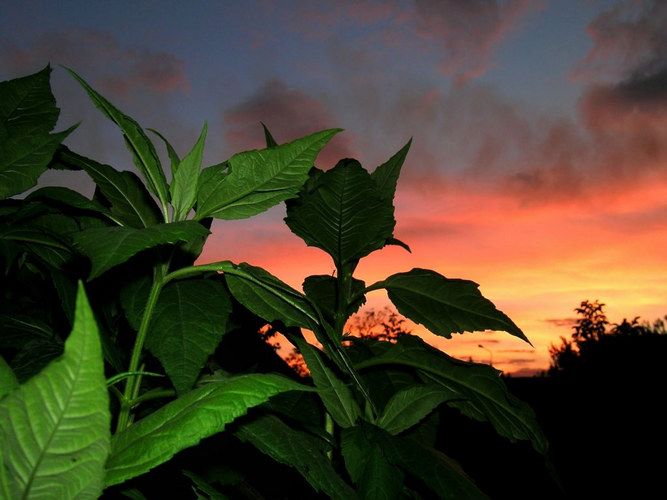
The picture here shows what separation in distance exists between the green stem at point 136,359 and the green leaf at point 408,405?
1.65 feet

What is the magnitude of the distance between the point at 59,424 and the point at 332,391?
788 mm

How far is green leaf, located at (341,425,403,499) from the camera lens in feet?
3.16

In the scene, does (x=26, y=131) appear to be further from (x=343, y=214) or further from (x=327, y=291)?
(x=327, y=291)

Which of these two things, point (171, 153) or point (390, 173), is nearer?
point (171, 153)

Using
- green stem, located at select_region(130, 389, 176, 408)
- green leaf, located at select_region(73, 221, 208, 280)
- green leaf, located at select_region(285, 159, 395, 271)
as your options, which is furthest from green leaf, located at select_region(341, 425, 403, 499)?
green leaf, located at select_region(73, 221, 208, 280)

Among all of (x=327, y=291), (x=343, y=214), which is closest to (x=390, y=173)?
(x=343, y=214)

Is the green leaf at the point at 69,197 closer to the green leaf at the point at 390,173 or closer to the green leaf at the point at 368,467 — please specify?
the green leaf at the point at 368,467

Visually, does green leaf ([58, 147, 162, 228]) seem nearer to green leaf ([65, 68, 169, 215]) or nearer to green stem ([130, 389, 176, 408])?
green leaf ([65, 68, 169, 215])

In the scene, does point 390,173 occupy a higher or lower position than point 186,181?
higher

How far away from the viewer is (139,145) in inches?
35.6

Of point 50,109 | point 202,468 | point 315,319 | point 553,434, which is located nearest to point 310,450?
point 315,319

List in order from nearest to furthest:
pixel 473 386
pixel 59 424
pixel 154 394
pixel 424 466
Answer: pixel 59 424 < pixel 154 394 < pixel 424 466 < pixel 473 386

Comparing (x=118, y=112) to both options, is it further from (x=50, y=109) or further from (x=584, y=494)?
(x=584, y=494)

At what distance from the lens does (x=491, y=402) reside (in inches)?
50.0
